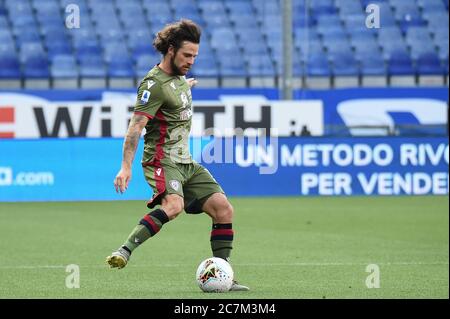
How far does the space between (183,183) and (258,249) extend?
4.40 m

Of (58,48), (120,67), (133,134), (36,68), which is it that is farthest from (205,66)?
(133,134)

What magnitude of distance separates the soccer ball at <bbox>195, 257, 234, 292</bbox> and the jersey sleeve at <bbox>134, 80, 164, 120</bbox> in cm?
126

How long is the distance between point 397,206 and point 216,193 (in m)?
11.6

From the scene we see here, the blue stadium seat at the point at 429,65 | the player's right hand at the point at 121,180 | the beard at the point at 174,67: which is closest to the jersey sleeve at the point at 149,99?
the beard at the point at 174,67

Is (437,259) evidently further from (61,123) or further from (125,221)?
(61,123)

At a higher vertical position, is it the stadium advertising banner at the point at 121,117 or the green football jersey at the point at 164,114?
the stadium advertising banner at the point at 121,117

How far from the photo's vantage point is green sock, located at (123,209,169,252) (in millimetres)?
8734

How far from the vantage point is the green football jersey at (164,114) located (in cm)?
896

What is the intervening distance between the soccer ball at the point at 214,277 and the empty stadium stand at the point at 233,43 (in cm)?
1703

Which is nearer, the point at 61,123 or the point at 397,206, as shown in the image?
the point at 397,206

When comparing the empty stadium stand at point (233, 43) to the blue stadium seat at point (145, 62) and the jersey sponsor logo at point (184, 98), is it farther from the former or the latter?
the jersey sponsor logo at point (184, 98)

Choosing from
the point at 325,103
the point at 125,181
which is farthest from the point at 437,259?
the point at 325,103

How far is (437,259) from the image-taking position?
12164 mm

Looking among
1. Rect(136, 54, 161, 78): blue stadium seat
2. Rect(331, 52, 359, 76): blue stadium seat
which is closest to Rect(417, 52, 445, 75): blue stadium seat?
Rect(331, 52, 359, 76): blue stadium seat
